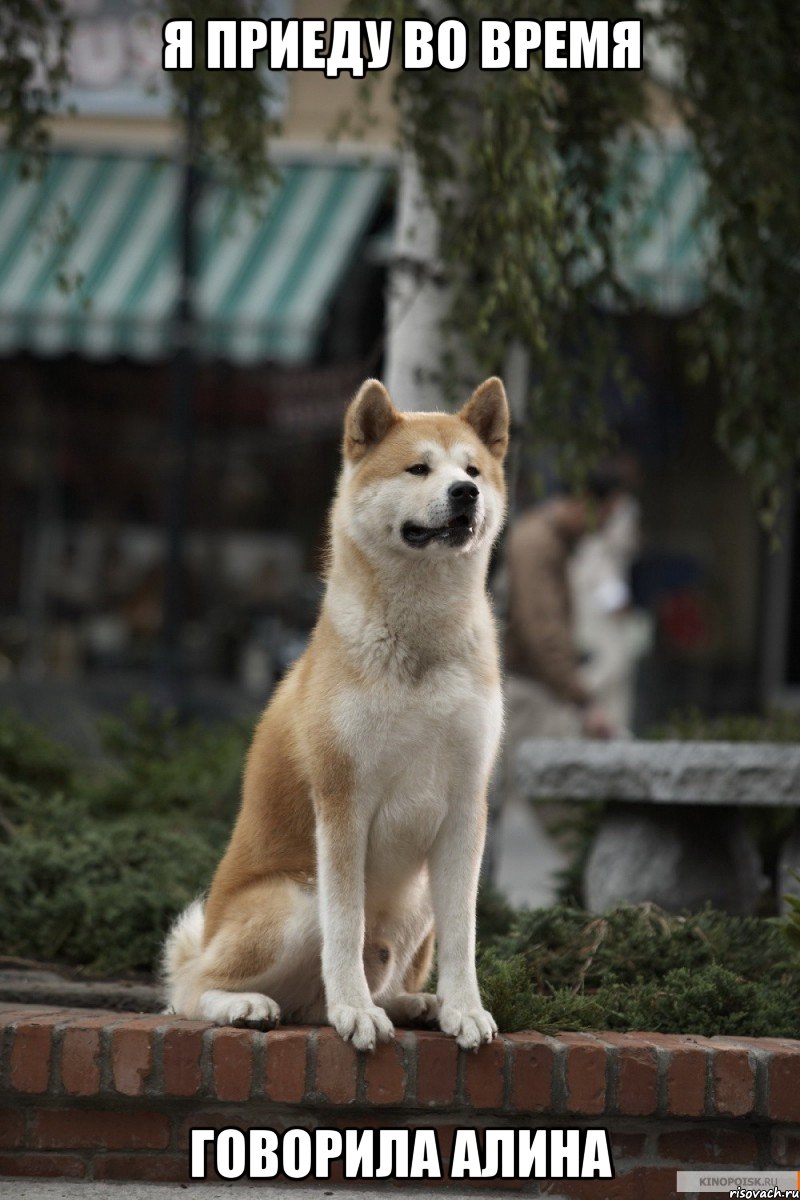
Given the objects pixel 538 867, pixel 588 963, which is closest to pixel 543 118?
pixel 588 963

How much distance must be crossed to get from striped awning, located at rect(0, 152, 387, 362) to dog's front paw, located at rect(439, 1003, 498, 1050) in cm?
851

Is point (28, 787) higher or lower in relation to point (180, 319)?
lower

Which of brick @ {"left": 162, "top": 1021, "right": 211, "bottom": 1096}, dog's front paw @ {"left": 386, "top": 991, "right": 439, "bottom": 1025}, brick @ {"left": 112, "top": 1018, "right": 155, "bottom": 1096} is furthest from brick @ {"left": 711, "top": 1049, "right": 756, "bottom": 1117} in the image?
brick @ {"left": 112, "top": 1018, "right": 155, "bottom": 1096}

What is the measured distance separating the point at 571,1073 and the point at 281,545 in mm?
9883

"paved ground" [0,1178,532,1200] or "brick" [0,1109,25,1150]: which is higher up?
"brick" [0,1109,25,1150]

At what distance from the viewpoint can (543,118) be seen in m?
4.60

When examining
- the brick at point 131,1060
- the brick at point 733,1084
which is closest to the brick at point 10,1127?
the brick at point 131,1060

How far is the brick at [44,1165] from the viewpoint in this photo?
3.48 meters

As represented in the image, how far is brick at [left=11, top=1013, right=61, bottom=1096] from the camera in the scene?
3430 millimetres

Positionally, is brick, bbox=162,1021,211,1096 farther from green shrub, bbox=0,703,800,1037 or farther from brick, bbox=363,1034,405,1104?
green shrub, bbox=0,703,800,1037

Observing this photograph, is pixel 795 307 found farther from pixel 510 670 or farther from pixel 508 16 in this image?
pixel 510 670

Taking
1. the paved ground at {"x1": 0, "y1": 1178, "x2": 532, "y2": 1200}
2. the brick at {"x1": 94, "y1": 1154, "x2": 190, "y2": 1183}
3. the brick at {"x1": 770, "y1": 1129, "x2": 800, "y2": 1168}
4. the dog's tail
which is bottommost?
the paved ground at {"x1": 0, "y1": 1178, "x2": 532, "y2": 1200}

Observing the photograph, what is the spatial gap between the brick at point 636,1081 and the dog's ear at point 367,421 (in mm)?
1444

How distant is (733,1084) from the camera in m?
3.43
